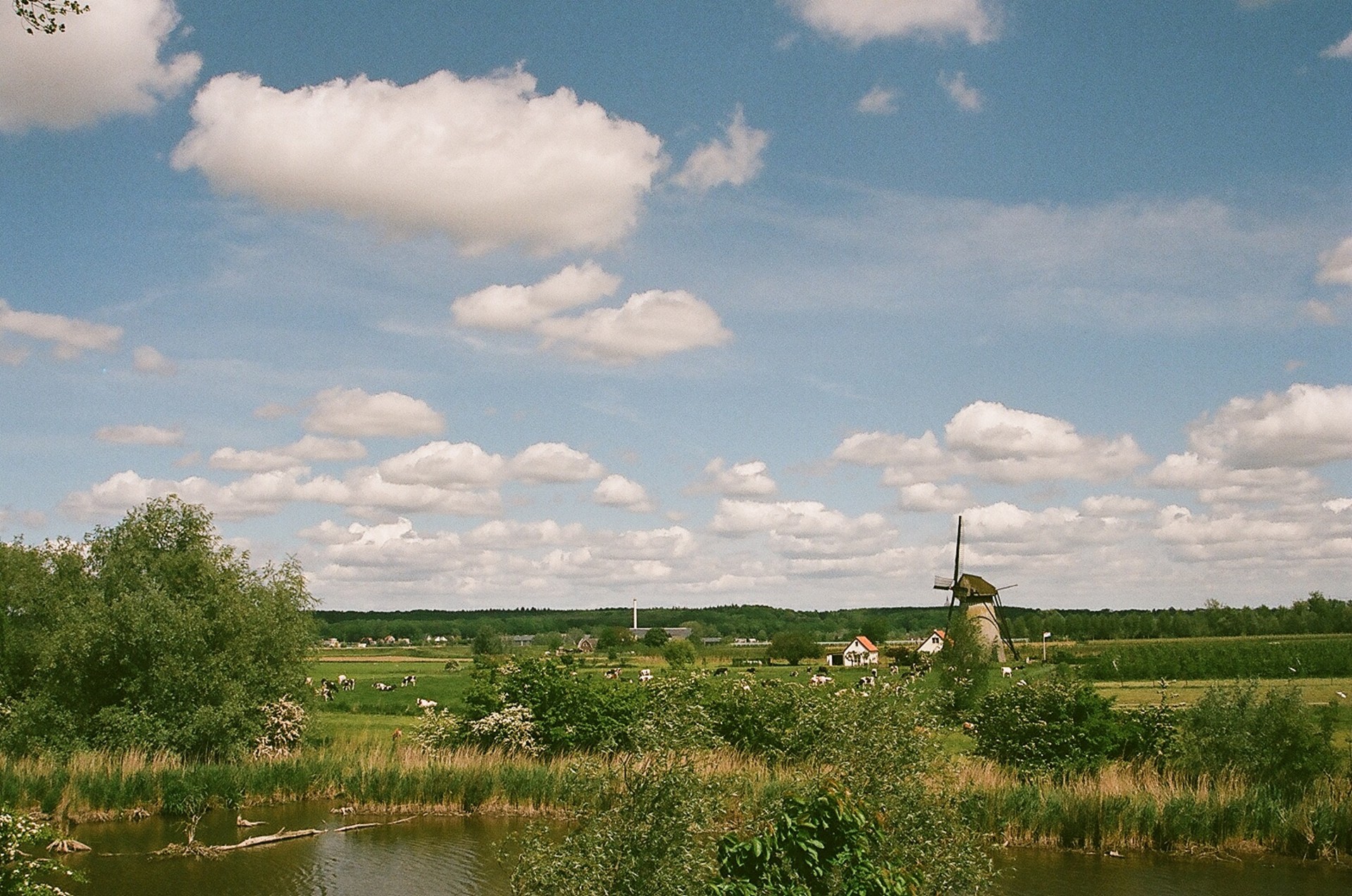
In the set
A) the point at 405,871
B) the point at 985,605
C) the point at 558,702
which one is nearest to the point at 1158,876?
the point at 405,871

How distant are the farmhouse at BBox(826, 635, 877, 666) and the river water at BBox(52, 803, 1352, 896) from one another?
81.7 meters

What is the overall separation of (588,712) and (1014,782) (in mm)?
13436

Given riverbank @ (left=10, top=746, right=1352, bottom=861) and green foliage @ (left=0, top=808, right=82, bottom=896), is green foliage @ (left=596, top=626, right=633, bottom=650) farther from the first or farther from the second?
green foliage @ (left=0, top=808, right=82, bottom=896)

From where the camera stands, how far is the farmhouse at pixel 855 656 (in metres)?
108

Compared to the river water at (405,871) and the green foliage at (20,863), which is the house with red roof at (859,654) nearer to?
the river water at (405,871)

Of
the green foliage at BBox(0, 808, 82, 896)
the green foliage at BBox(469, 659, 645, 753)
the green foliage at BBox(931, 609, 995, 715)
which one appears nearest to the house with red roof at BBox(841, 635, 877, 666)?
the green foliage at BBox(931, 609, 995, 715)

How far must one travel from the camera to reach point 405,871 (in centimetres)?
2338

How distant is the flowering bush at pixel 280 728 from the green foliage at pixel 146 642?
38cm

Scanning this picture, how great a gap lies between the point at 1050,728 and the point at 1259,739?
17.0ft

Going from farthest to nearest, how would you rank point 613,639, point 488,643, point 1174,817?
point 613,639, point 488,643, point 1174,817

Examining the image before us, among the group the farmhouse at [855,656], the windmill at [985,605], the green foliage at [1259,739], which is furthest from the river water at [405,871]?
the farmhouse at [855,656]

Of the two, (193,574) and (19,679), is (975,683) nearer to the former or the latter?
(193,574)

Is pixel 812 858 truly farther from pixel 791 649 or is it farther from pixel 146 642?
pixel 791 649

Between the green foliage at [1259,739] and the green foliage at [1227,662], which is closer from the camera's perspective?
the green foliage at [1259,739]
